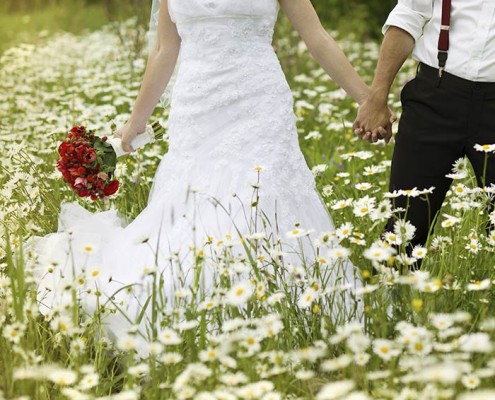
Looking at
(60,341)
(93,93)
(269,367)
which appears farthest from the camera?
(93,93)

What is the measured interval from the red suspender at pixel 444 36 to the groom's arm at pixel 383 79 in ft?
0.52

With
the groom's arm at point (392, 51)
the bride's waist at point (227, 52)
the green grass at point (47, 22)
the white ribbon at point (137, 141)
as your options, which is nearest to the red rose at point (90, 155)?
the white ribbon at point (137, 141)

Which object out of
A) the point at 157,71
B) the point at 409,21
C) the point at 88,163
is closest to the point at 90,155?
the point at 88,163

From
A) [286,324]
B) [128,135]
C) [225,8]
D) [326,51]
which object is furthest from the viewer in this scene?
[128,135]

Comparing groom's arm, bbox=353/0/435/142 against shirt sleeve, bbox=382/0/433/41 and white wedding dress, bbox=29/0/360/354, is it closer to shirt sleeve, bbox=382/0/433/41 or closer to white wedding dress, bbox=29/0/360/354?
shirt sleeve, bbox=382/0/433/41

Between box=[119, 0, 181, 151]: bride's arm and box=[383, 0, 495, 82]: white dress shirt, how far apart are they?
39.2 inches

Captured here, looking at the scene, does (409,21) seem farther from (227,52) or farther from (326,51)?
(227,52)

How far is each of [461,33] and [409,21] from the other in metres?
0.20

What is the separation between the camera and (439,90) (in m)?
3.01

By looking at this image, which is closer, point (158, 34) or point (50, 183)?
point (158, 34)

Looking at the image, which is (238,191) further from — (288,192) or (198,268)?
(198,268)

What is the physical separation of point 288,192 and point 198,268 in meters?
0.93

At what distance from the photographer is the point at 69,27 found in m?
14.8

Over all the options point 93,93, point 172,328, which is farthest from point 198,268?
point 93,93
